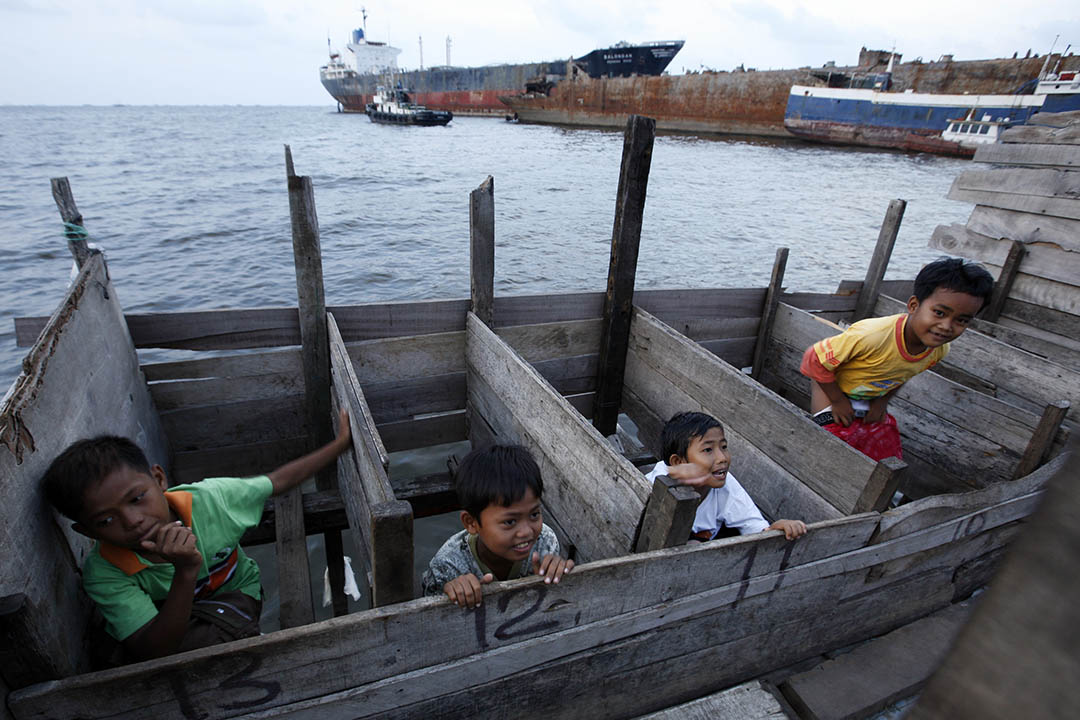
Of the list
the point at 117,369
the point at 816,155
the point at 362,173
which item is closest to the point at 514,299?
the point at 117,369

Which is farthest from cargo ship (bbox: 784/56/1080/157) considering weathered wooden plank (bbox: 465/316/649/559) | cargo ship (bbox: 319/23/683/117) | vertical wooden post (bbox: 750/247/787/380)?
weathered wooden plank (bbox: 465/316/649/559)

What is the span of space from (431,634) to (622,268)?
343 cm

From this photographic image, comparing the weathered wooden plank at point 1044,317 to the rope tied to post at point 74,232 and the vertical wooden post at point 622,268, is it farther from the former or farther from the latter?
the rope tied to post at point 74,232

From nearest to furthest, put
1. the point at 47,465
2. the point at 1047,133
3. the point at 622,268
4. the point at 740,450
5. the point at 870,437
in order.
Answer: the point at 47,465, the point at 740,450, the point at 870,437, the point at 622,268, the point at 1047,133

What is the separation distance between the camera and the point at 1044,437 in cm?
304

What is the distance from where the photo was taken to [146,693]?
171 cm

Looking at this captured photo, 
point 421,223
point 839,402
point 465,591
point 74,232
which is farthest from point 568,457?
point 421,223

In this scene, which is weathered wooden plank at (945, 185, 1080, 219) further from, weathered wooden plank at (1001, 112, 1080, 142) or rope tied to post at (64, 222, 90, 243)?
rope tied to post at (64, 222, 90, 243)

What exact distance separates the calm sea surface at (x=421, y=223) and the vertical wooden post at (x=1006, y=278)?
6.46m

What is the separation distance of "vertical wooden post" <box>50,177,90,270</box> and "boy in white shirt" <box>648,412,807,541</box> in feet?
12.9

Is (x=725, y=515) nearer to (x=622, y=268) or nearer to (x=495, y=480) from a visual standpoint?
(x=495, y=480)

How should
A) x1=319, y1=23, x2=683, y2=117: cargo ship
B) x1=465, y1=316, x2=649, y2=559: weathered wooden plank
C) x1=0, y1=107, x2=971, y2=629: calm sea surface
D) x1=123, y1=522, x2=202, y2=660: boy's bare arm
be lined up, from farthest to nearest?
x1=319, y1=23, x2=683, y2=117: cargo ship → x1=0, y1=107, x2=971, y2=629: calm sea surface → x1=465, y1=316, x2=649, y2=559: weathered wooden plank → x1=123, y1=522, x2=202, y2=660: boy's bare arm

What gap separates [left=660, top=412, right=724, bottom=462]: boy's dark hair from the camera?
2.98 meters

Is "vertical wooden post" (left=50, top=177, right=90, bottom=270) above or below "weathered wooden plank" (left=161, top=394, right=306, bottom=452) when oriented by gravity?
above
